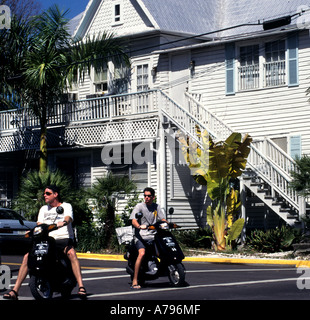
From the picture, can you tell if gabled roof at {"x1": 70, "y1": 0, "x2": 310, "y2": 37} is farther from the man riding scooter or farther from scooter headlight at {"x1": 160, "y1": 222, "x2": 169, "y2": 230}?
scooter headlight at {"x1": 160, "y1": 222, "x2": 169, "y2": 230}

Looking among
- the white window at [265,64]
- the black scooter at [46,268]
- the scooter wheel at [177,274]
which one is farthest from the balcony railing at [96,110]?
the black scooter at [46,268]

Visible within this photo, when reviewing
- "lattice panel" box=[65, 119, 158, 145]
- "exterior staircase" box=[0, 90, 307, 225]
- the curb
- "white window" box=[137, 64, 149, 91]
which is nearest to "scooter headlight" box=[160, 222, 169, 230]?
the curb

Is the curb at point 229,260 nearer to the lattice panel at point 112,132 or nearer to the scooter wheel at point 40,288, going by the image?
the lattice panel at point 112,132

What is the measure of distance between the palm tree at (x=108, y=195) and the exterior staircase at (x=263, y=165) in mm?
3006

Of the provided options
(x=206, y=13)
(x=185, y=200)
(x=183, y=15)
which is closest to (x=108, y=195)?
(x=185, y=200)

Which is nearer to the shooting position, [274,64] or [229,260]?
[229,260]

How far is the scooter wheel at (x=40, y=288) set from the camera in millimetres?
11216

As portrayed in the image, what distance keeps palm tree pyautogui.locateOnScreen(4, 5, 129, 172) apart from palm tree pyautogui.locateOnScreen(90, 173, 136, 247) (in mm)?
4550

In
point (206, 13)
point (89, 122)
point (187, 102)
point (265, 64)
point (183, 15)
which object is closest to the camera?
point (265, 64)

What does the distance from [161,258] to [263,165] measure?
430 inches

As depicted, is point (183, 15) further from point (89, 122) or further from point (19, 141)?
point (19, 141)

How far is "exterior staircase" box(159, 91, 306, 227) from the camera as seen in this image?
2283cm

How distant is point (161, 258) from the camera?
13211 millimetres

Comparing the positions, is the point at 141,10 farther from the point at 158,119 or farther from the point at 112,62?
the point at 158,119
